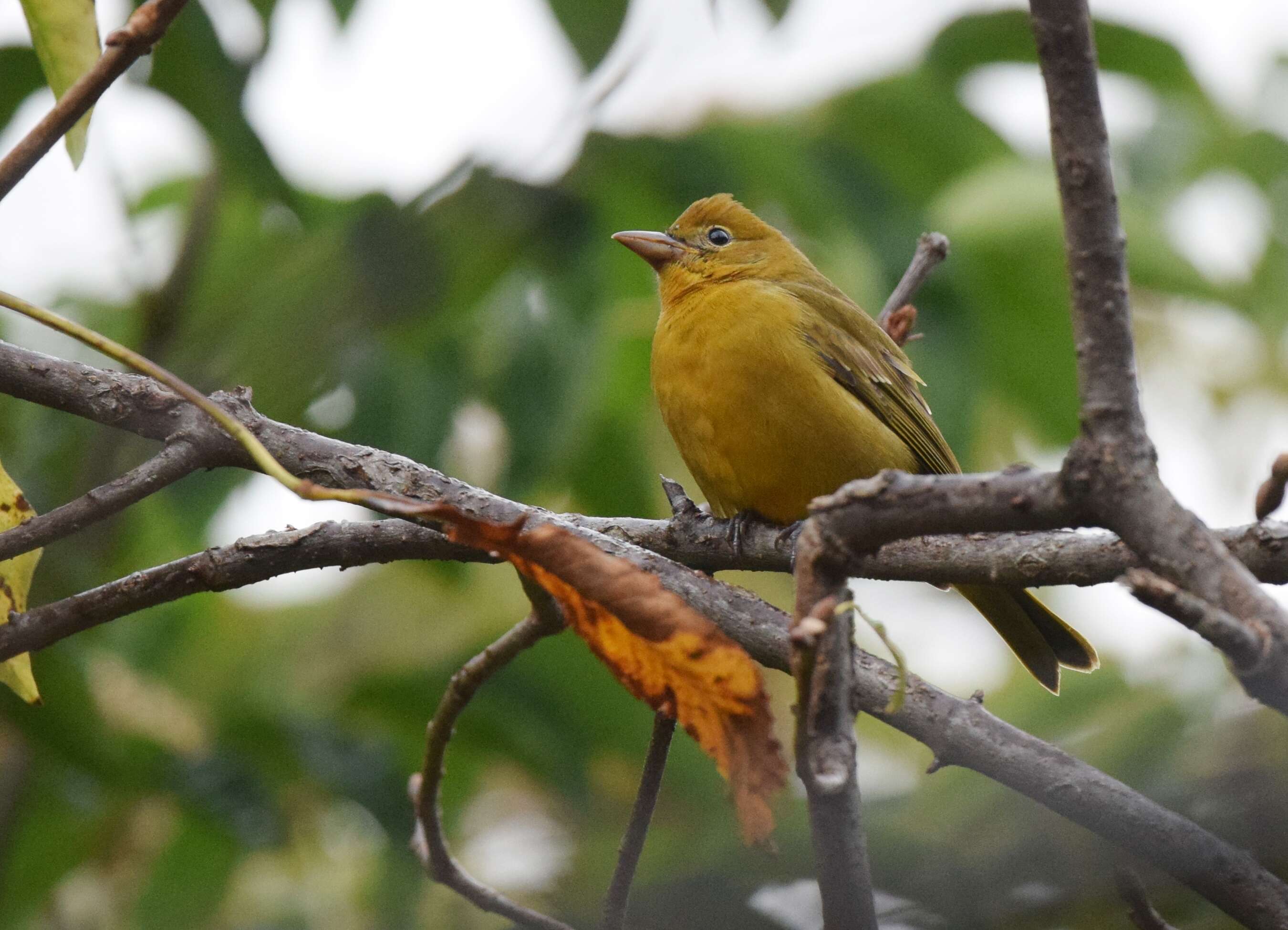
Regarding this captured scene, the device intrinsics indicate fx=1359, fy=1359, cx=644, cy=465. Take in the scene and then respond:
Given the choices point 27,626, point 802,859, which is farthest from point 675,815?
point 27,626

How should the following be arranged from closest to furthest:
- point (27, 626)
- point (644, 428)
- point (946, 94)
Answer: point (27, 626)
point (946, 94)
point (644, 428)

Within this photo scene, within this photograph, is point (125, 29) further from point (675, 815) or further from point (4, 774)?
point (675, 815)

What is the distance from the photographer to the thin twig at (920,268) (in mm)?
3555

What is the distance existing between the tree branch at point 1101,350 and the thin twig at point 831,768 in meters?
0.29

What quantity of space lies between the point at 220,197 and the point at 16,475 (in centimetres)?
130

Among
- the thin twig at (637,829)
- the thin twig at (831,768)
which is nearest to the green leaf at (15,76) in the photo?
the thin twig at (637,829)

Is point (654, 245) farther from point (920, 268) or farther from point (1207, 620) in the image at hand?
point (1207, 620)

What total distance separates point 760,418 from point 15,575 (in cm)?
225

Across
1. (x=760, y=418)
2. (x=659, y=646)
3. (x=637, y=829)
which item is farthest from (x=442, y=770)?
(x=760, y=418)

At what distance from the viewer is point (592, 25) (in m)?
3.36

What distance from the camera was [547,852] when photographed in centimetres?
486

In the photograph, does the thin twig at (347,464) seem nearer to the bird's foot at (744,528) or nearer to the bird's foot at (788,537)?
the bird's foot at (744,528)

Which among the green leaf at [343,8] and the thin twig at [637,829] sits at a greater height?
the green leaf at [343,8]

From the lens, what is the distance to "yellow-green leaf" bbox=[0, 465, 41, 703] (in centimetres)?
208
